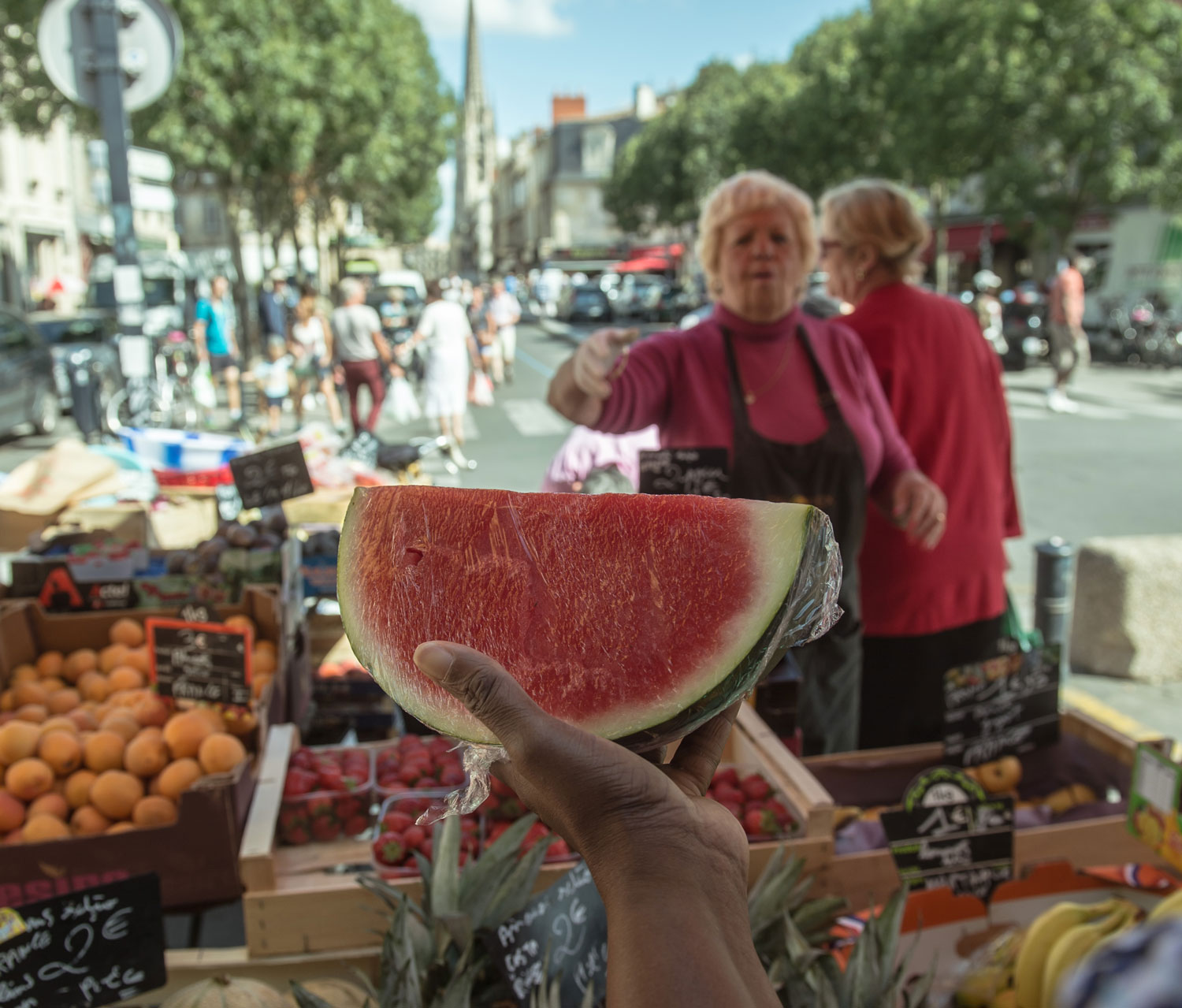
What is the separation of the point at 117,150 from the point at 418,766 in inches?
213

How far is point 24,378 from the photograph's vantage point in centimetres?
1187

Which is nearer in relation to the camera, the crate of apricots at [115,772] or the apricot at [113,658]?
the crate of apricots at [115,772]

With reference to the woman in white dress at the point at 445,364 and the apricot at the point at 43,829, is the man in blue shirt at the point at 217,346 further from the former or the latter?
the apricot at the point at 43,829

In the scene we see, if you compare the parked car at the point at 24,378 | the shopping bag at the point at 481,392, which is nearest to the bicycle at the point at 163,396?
the parked car at the point at 24,378

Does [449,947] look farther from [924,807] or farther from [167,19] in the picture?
[167,19]

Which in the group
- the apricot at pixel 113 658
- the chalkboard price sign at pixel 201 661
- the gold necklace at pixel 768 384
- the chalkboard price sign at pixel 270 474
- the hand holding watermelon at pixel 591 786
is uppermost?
the gold necklace at pixel 768 384

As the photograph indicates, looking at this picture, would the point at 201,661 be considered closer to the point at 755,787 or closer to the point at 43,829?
the point at 43,829

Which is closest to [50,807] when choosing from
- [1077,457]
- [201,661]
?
[201,661]

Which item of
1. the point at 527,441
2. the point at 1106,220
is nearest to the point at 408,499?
the point at 527,441

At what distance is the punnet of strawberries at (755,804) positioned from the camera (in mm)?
2279

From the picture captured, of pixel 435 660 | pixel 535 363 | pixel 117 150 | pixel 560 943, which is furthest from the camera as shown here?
pixel 535 363

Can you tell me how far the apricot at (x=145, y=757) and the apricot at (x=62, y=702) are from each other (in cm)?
45

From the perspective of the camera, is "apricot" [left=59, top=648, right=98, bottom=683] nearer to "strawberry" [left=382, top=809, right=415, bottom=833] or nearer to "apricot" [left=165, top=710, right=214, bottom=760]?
"apricot" [left=165, top=710, right=214, bottom=760]

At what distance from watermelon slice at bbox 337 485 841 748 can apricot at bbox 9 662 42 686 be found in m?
2.32
